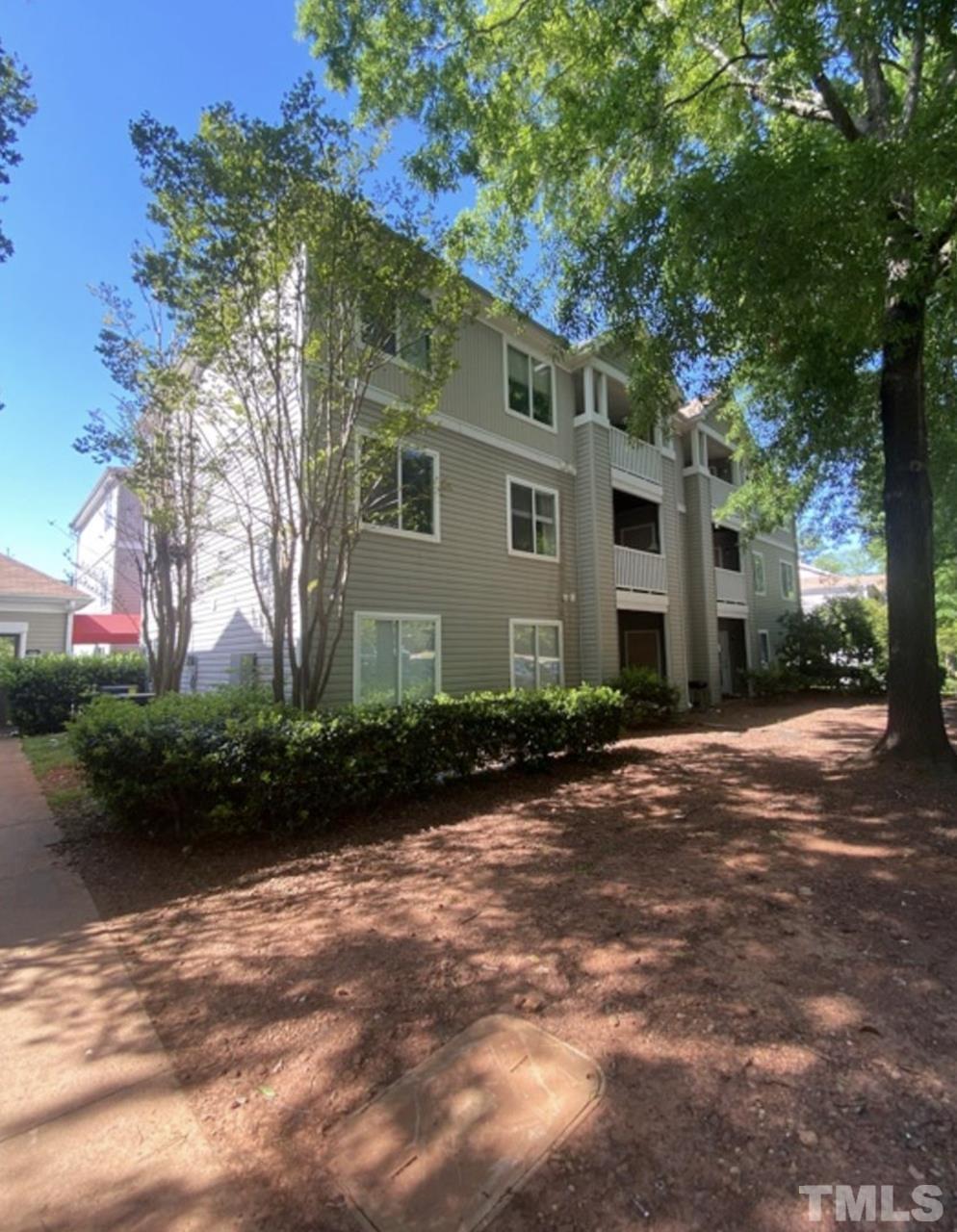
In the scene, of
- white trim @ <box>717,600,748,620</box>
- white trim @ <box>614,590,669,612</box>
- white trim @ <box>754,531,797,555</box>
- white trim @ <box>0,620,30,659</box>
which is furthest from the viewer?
white trim @ <box>754,531,797,555</box>

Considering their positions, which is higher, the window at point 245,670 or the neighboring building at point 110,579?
the neighboring building at point 110,579

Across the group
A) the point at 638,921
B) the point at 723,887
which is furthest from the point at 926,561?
the point at 638,921

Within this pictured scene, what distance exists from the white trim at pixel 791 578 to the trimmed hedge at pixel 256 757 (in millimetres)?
19800

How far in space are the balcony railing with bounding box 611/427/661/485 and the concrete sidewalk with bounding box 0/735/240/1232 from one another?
1338 cm

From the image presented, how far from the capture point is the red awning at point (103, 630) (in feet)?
60.5

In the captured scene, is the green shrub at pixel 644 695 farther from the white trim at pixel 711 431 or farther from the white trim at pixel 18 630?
the white trim at pixel 18 630

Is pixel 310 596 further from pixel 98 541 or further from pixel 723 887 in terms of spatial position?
pixel 98 541

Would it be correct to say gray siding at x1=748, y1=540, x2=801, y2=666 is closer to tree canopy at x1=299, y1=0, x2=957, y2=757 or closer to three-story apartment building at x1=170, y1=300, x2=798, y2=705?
three-story apartment building at x1=170, y1=300, x2=798, y2=705

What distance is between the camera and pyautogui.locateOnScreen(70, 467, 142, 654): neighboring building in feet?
53.6

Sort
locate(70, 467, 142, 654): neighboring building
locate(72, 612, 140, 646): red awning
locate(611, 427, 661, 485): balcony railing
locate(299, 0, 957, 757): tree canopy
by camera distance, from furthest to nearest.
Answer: locate(72, 612, 140, 646): red awning < locate(70, 467, 142, 654): neighboring building < locate(611, 427, 661, 485): balcony railing < locate(299, 0, 957, 757): tree canopy

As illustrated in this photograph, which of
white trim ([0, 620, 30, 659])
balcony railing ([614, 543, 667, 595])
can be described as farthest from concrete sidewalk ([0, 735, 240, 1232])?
white trim ([0, 620, 30, 659])

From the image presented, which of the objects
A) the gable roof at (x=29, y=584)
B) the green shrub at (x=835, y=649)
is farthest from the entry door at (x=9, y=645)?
the green shrub at (x=835, y=649)

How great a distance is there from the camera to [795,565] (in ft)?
79.4

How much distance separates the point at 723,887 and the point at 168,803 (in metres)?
4.81
